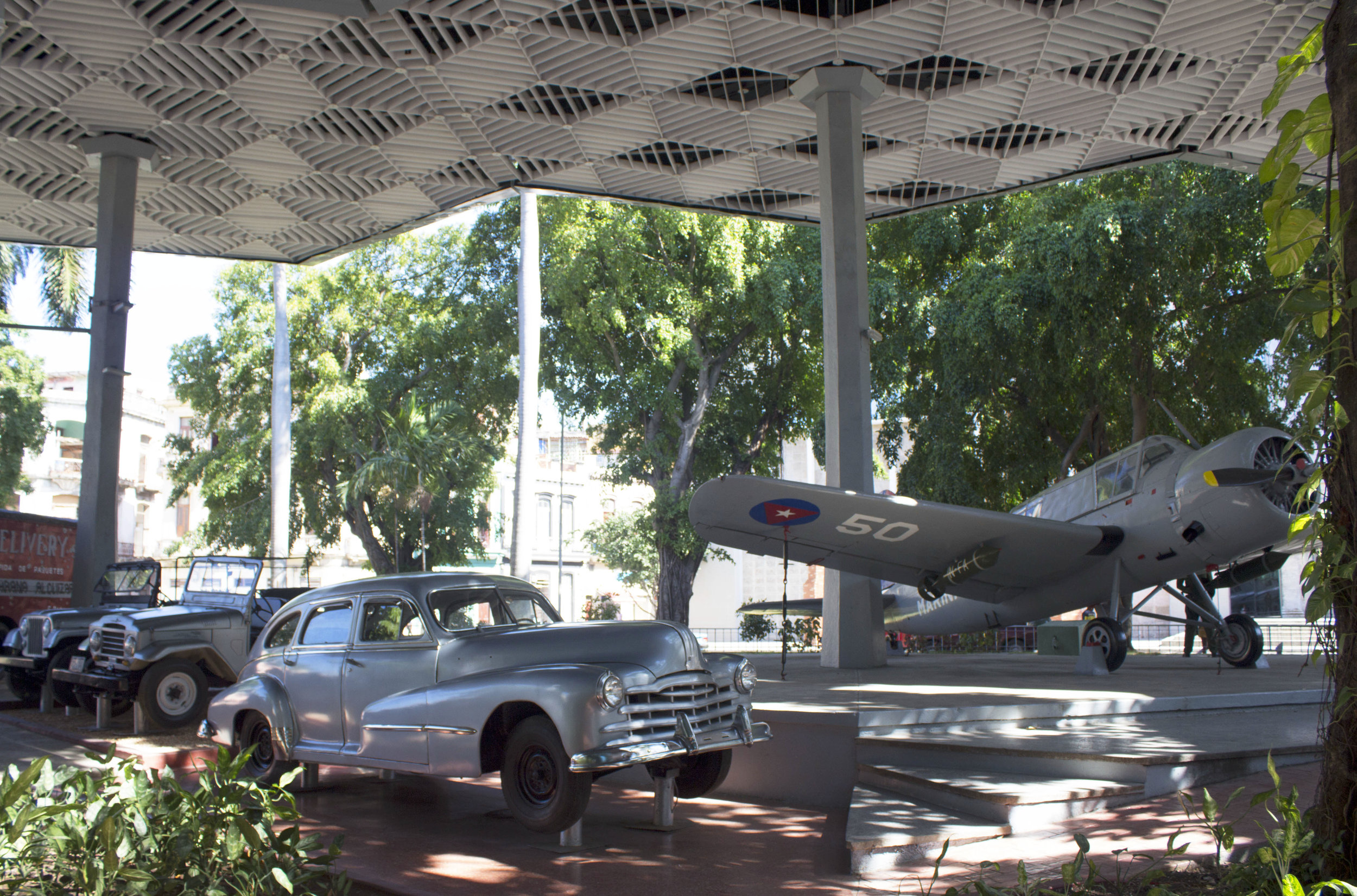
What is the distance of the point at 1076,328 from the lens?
17453 millimetres

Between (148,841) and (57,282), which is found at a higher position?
(57,282)

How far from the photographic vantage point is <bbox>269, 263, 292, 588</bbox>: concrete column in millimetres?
27062

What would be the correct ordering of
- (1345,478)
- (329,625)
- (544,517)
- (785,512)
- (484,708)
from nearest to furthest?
1. (1345,478)
2. (484,708)
3. (329,625)
4. (785,512)
5. (544,517)

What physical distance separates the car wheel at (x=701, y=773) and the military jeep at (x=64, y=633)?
Answer: 823cm

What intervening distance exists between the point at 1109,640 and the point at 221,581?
432 inches

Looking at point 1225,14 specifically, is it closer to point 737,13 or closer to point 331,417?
point 737,13

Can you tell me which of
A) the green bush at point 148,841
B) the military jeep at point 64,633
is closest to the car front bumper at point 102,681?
the military jeep at point 64,633

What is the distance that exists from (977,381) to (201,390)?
2687 cm

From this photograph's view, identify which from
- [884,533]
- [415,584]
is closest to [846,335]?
[884,533]

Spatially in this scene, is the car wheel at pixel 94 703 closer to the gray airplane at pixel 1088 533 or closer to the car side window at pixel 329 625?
the car side window at pixel 329 625

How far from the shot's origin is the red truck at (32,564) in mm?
19266

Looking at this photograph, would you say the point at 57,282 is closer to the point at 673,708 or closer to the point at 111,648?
the point at 111,648

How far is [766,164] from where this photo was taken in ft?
53.6

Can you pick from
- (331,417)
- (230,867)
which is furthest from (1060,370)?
(331,417)
